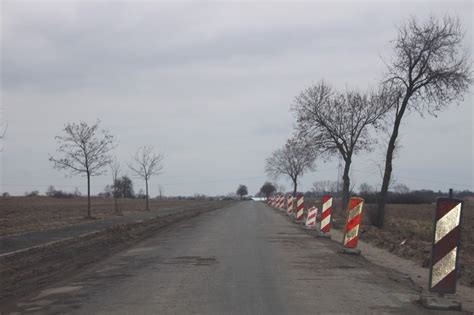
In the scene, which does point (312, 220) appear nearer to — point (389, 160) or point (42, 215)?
point (389, 160)

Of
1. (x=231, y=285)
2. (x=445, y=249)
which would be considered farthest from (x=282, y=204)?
(x=445, y=249)

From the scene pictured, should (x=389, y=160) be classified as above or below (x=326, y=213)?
above

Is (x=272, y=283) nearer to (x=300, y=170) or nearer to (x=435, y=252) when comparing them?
(x=435, y=252)

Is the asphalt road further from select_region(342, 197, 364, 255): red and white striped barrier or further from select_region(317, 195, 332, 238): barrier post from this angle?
select_region(317, 195, 332, 238): barrier post

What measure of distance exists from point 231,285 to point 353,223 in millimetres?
6274

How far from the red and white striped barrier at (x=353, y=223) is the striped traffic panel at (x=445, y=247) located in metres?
6.27

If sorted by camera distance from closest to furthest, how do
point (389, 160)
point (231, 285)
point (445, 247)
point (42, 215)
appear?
1. point (445, 247)
2. point (231, 285)
3. point (389, 160)
4. point (42, 215)

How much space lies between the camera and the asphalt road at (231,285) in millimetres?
7672

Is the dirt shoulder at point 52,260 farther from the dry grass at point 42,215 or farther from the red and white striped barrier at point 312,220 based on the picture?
the red and white striped barrier at point 312,220

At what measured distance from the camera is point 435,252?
8.20 meters

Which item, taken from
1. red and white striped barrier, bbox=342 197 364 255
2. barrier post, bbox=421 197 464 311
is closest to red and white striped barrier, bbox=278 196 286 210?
red and white striped barrier, bbox=342 197 364 255

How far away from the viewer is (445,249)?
26.9ft

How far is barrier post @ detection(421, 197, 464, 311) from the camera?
320 inches

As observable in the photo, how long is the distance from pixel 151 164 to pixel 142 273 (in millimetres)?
40376
